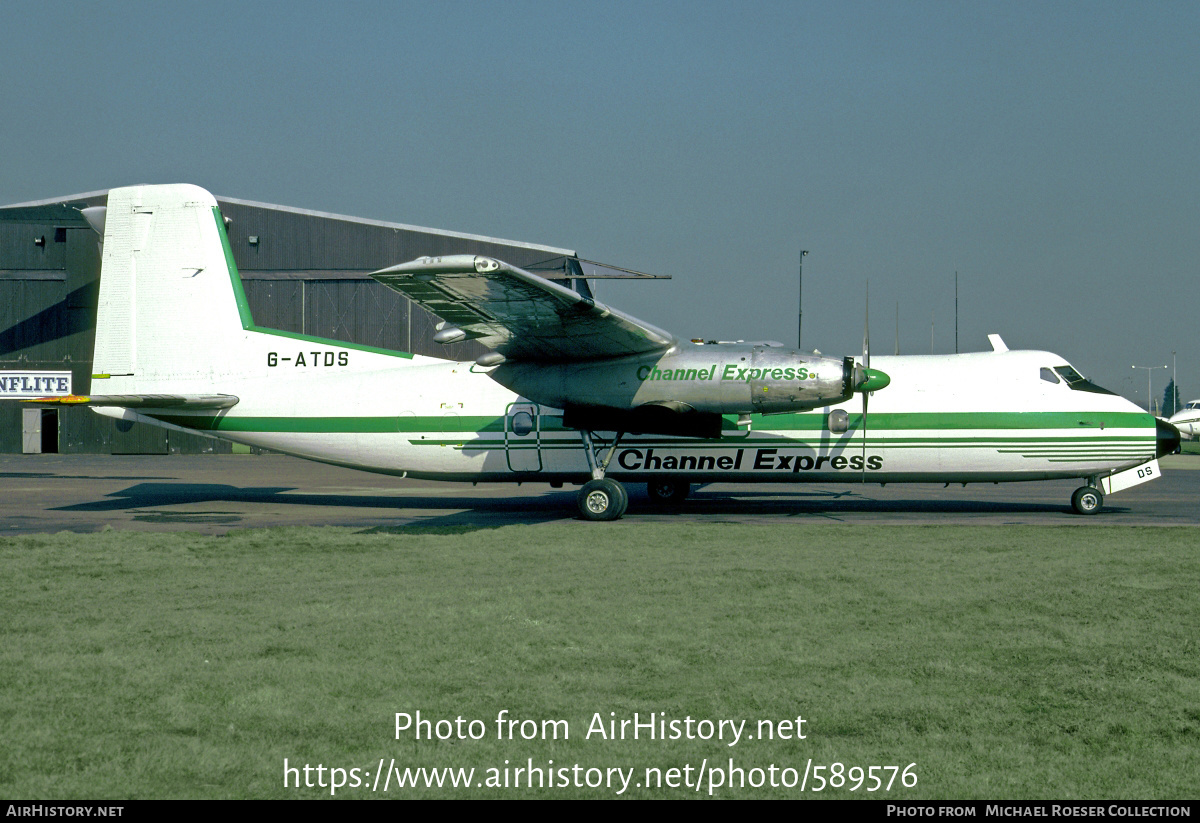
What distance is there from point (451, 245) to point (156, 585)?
3696cm

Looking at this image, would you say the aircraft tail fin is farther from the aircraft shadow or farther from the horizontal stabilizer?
the aircraft shadow

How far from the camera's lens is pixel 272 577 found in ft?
36.6

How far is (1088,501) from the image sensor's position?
18.7 meters

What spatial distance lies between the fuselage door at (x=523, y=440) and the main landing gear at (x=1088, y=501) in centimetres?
1024

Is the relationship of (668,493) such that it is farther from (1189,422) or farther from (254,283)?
(1189,422)

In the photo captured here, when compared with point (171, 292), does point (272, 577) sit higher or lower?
lower

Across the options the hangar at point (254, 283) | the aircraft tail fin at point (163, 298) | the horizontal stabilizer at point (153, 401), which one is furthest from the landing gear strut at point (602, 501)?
the hangar at point (254, 283)

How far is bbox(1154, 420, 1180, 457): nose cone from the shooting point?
721 inches

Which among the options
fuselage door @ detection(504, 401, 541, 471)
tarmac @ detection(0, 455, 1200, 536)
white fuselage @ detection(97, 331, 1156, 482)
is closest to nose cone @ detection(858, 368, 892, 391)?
white fuselage @ detection(97, 331, 1156, 482)

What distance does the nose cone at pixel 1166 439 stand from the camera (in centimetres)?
1830

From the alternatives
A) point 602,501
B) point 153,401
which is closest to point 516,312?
point 602,501

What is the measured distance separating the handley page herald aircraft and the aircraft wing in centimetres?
6
